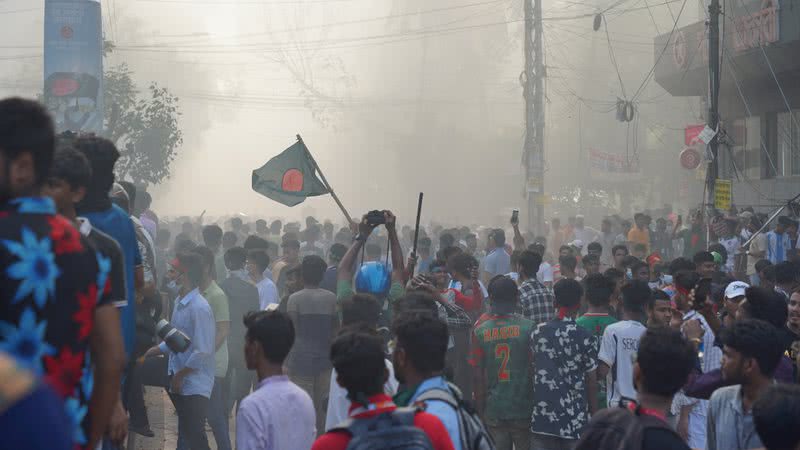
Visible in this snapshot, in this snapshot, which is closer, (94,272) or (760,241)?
(94,272)

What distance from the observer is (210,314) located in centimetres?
765

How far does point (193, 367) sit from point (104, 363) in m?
4.69

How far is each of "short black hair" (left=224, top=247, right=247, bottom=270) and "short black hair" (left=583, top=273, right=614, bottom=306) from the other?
12.7ft

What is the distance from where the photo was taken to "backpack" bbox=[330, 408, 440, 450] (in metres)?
3.40

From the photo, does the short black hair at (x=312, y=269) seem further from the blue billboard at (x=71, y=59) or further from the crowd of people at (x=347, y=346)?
the blue billboard at (x=71, y=59)

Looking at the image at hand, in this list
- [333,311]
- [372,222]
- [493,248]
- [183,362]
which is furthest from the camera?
[493,248]

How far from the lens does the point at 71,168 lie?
385 cm

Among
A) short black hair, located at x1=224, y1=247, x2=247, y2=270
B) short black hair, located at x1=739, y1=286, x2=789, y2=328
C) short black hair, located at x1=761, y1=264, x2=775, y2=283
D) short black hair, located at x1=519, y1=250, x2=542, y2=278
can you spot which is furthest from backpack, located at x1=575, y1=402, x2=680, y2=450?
short black hair, located at x1=761, y1=264, x2=775, y2=283

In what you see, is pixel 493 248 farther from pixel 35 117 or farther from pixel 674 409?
pixel 35 117

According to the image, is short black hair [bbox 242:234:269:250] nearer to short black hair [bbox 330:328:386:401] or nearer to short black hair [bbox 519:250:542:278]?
short black hair [bbox 519:250:542:278]

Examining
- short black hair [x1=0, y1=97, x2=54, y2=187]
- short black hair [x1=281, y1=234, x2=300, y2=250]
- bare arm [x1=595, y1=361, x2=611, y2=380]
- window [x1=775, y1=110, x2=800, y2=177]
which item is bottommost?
bare arm [x1=595, y1=361, x2=611, y2=380]

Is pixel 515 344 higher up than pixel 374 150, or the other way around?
pixel 374 150

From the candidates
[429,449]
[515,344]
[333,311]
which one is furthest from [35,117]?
[333,311]

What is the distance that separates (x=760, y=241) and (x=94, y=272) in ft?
52.9
